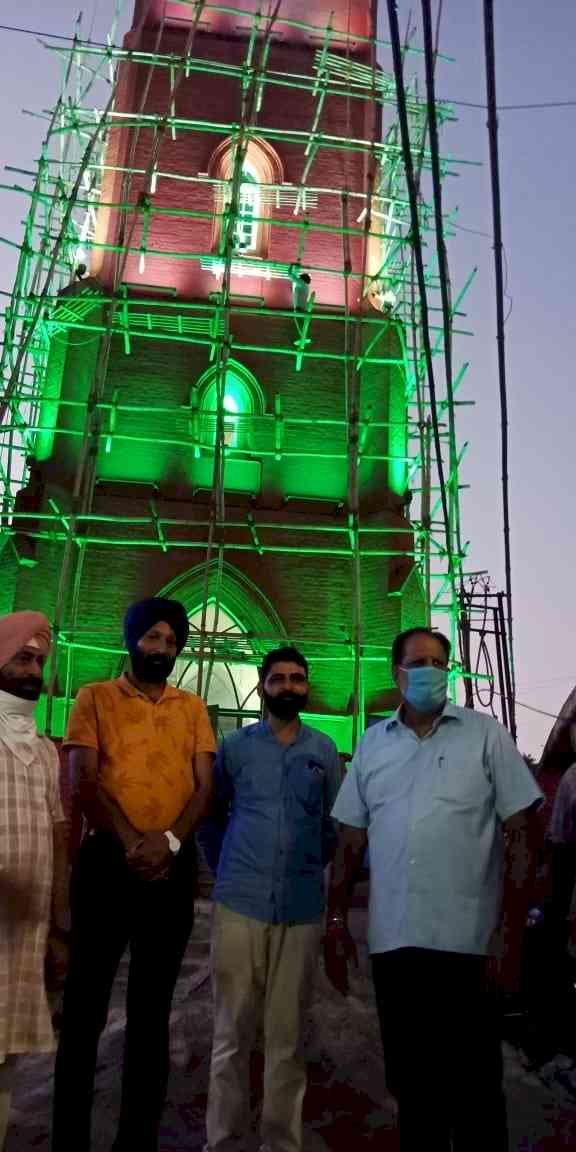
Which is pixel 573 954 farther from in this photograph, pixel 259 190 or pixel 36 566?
pixel 259 190

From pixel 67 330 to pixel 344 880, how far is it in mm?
12922

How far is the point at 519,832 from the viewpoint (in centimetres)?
355

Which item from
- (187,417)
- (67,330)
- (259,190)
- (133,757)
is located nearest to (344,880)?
(133,757)

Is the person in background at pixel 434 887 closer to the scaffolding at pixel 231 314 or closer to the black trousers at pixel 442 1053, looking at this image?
the black trousers at pixel 442 1053

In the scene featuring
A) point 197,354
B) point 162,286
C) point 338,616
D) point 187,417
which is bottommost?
point 338,616

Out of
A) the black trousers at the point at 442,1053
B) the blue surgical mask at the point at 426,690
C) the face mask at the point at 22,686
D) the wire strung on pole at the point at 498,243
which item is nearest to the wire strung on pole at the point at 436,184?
the wire strung on pole at the point at 498,243

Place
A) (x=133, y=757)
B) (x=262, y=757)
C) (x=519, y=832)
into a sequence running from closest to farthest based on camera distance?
(x=519, y=832), (x=133, y=757), (x=262, y=757)

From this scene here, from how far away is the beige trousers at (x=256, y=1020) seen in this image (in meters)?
3.64

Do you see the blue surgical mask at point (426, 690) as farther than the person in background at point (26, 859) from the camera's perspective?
Yes

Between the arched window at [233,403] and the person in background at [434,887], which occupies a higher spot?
the arched window at [233,403]

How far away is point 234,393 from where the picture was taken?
15.1 m

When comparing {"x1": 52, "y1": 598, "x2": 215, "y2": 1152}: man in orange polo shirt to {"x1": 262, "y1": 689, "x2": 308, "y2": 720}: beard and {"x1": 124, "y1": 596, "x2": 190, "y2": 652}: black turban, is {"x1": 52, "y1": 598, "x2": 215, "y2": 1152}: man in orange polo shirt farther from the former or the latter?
{"x1": 262, "y1": 689, "x2": 308, "y2": 720}: beard

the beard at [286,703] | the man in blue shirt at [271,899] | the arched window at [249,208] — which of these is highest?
the arched window at [249,208]

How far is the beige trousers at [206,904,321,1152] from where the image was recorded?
143 inches
